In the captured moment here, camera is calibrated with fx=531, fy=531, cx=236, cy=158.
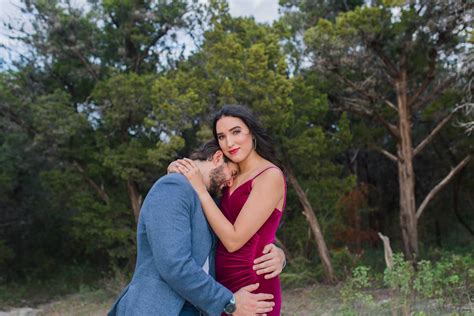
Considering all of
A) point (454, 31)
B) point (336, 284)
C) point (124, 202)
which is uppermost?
point (454, 31)

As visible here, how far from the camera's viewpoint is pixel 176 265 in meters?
1.85

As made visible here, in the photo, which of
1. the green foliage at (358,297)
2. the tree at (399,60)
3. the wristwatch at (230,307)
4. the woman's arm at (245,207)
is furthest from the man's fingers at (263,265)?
the tree at (399,60)

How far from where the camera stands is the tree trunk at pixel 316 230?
13312 mm

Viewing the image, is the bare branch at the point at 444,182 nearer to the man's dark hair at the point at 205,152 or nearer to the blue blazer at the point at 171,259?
the man's dark hair at the point at 205,152

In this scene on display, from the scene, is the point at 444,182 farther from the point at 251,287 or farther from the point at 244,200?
the point at 251,287

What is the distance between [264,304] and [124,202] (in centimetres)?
1461

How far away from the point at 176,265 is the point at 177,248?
58 millimetres

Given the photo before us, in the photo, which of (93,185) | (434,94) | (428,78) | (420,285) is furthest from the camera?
(93,185)

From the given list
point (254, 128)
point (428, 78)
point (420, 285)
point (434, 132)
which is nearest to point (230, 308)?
point (254, 128)

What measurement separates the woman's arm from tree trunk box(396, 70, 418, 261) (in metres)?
12.3

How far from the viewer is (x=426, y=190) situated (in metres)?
21.2

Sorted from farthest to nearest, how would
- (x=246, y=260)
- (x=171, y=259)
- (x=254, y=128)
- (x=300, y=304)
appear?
(x=300, y=304) → (x=254, y=128) → (x=246, y=260) → (x=171, y=259)

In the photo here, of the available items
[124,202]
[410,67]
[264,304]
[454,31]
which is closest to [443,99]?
[410,67]

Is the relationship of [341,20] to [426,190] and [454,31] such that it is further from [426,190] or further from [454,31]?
[426,190]
